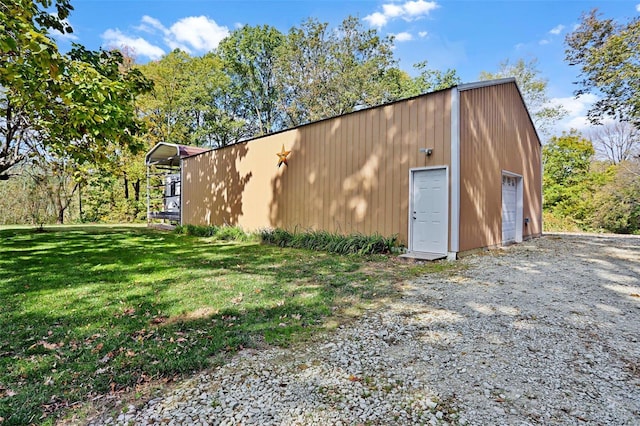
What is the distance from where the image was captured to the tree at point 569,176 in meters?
16.7

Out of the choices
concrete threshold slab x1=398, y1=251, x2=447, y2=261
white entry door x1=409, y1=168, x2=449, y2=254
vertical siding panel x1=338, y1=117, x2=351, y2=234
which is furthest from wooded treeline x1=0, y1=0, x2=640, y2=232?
concrete threshold slab x1=398, y1=251, x2=447, y2=261

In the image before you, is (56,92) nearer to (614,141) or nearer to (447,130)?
(447,130)

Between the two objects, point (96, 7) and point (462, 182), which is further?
point (96, 7)

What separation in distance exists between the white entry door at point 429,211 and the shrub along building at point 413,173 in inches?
0.8

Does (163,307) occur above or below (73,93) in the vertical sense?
below

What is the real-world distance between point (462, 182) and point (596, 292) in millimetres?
2981

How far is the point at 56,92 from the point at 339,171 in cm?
560

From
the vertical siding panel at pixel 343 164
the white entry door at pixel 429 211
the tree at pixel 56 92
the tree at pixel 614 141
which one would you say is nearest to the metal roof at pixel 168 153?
the tree at pixel 56 92

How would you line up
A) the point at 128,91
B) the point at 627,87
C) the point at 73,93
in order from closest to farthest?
the point at 73,93 < the point at 128,91 < the point at 627,87

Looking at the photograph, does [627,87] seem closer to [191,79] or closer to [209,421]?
[209,421]

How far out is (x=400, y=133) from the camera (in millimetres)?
7051

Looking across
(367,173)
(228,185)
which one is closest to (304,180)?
(367,173)

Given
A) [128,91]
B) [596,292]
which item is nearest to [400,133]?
[596,292]

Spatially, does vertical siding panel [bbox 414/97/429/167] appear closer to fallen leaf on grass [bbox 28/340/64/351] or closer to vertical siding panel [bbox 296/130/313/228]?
vertical siding panel [bbox 296/130/313/228]
